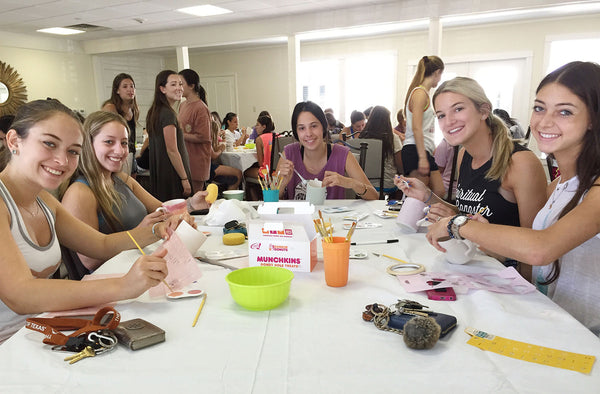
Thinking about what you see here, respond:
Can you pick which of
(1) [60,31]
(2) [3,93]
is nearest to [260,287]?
(1) [60,31]

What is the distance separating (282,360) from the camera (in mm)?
769

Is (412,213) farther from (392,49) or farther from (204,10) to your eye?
(392,49)

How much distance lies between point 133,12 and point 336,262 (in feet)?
22.7

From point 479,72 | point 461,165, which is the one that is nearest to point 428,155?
point 461,165

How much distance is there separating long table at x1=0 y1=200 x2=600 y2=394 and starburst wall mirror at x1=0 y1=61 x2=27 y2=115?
906cm

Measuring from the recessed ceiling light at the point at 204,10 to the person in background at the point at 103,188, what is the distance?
17.2ft

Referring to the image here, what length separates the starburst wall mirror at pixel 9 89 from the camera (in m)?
7.94

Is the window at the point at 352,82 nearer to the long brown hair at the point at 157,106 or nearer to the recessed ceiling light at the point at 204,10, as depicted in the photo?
the recessed ceiling light at the point at 204,10

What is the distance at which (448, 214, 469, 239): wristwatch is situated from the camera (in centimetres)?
117

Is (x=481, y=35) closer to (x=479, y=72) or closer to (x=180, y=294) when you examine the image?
(x=479, y=72)

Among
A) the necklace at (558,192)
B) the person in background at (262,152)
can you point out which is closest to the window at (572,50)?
the person in background at (262,152)

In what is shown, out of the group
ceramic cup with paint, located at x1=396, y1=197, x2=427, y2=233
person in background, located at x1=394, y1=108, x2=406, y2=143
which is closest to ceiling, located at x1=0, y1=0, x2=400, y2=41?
person in background, located at x1=394, y1=108, x2=406, y2=143

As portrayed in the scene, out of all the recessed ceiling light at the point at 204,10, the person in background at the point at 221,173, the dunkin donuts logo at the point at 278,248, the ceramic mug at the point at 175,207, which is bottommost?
the person in background at the point at 221,173

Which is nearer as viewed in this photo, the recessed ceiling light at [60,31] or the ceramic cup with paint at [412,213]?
the ceramic cup with paint at [412,213]
